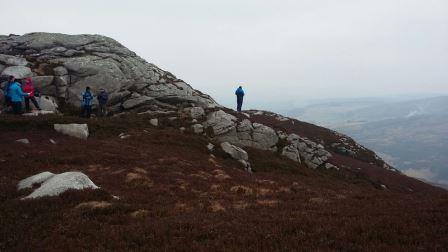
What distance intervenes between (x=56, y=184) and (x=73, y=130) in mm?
17759

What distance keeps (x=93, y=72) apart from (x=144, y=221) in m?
38.5

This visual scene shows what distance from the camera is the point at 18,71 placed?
149 ft

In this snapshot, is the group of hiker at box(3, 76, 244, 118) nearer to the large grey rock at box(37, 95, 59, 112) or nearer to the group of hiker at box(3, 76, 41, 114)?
the group of hiker at box(3, 76, 41, 114)

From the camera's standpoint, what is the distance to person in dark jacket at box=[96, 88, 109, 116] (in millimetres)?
43750

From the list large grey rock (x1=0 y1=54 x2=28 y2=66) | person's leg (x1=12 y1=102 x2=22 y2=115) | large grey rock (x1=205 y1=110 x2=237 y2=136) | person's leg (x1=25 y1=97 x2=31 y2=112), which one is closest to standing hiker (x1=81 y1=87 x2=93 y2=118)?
person's leg (x1=25 y1=97 x2=31 y2=112)

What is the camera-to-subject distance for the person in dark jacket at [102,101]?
43.8 meters

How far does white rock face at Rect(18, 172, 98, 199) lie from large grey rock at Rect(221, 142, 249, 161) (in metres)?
19.8

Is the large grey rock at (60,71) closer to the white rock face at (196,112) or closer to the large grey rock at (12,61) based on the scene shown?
the large grey rock at (12,61)

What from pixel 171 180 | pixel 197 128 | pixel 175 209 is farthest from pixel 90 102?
pixel 175 209

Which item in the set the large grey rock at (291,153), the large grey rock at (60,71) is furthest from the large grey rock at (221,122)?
the large grey rock at (60,71)

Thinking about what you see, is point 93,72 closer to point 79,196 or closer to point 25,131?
point 25,131

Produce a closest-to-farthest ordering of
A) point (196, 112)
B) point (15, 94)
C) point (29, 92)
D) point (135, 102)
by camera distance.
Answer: point (15, 94) → point (29, 92) → point (196, 112) → point (135, 102)

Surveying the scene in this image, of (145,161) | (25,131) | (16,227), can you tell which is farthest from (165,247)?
(25,131)

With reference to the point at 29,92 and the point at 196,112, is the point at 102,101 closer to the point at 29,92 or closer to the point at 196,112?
the point at 29,92
